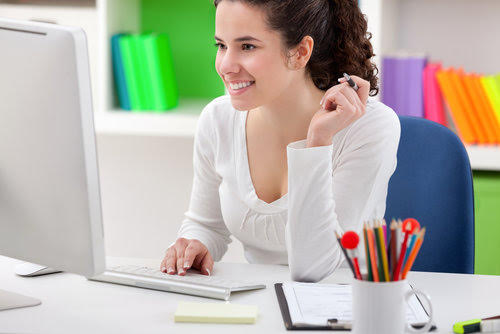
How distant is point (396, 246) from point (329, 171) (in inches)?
16.5

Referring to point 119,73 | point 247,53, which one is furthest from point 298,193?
point 119,73

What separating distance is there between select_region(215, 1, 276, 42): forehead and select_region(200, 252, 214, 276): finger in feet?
1.50

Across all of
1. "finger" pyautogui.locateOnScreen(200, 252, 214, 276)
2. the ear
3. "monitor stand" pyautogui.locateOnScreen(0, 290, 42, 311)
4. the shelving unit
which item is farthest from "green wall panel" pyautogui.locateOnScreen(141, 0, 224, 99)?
"monitor stand" pyautogui.locateOnScreen(0, 290, 42, 311)

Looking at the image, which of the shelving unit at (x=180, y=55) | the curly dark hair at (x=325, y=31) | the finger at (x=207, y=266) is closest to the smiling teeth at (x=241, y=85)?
the curly dark hair at (x=325, y=31)

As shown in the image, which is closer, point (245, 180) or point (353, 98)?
point (353, 98)

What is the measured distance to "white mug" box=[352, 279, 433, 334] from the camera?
1021 millimetres

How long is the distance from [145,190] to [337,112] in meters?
1.78

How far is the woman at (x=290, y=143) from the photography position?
1420 millimetres

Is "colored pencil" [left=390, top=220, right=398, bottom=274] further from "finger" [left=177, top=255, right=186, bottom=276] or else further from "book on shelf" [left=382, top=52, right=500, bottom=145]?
"book on shelf" [left=382, top=52, right=500, bottom=145]

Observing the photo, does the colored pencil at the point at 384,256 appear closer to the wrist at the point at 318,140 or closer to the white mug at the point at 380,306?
the white mug at the point at 380,306

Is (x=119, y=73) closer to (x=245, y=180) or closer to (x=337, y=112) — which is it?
(x=245, y=180)

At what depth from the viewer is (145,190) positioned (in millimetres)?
3121

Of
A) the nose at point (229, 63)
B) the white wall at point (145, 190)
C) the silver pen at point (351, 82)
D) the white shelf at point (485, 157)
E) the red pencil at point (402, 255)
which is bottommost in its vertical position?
the white wall at point (145, 190)

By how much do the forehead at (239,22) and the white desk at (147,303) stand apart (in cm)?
48
